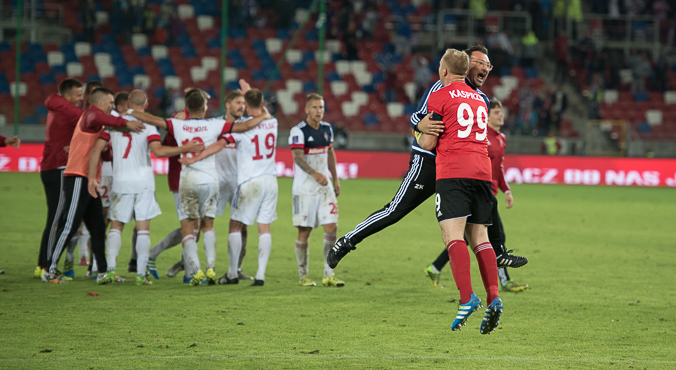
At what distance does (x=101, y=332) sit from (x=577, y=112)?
26.6m

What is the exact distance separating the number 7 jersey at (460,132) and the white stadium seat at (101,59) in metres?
22.1

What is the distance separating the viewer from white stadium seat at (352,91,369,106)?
88.6 ft

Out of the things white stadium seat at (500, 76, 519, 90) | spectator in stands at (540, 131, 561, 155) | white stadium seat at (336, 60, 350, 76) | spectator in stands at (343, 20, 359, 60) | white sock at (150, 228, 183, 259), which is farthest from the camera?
white stadium seat at (500, 76, 519, 90)

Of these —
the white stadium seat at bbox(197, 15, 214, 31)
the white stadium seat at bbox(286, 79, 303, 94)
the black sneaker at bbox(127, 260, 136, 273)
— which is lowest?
the black sneaker at bbox(127, 260, 136, 273)

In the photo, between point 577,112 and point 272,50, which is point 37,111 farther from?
point 577,112

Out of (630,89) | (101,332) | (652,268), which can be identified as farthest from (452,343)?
(630,89)

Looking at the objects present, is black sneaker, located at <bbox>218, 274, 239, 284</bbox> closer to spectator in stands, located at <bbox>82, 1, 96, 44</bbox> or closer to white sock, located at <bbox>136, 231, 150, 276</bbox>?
white sock, located at <bbox>136, 231, 150, 276</bbox>

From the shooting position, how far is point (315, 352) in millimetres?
5398

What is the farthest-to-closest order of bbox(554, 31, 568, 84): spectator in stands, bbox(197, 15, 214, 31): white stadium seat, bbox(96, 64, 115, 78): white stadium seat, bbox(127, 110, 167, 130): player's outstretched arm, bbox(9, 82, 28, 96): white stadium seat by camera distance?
1. bbox(554, 31, 568, 84): spectator in stands
2. bbox(197, 15, 214, 31): white stadium seat
3. bbox(96, 64, 115, 78): white stadium seat
4. bbox(9, 82, 28, 96): white stadium seat
5. bbox(127, 110, 167, 130): player's outstretched arm

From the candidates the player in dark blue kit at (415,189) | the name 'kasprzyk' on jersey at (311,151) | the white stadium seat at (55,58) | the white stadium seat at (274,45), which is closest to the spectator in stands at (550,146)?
the white stadium seat at (274,45)

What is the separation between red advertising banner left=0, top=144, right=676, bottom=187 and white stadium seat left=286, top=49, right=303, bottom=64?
4.97m

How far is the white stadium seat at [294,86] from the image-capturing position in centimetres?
2494

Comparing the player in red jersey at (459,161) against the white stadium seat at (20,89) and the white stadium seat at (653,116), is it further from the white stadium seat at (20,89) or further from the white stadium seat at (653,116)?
the white stadium seat at (653,116)

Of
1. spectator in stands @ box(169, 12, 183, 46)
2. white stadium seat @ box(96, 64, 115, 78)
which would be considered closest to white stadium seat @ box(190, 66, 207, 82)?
spectator in stands @ box(169, 12, 183, 46)
